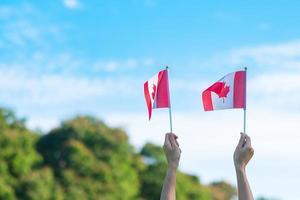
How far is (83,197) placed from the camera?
146 feet

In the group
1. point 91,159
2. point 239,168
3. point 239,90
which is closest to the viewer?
point 239,168

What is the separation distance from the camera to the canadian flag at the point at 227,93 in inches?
262

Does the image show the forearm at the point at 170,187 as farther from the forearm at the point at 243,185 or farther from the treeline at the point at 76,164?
the treeline at the point at 76,164

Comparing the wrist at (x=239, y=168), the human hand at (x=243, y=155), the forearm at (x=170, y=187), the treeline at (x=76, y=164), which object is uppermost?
the human hand at (x=243, y=155)

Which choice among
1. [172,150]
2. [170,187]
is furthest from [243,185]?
[172,150]

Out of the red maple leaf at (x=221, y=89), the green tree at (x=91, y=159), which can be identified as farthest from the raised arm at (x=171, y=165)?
the green tree at (x=91, y=159)

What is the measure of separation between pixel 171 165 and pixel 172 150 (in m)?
0.14

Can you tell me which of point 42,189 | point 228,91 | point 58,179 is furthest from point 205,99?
point 58,179

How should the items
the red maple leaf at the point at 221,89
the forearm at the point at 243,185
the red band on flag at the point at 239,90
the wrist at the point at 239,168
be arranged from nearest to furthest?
the forearm at the point at 243,185, the wrist at the point at 239,168, the red band on flag at the point at 239,90, the red maple leaf at the point at 221,89

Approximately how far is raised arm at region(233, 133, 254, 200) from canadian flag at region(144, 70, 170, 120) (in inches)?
52.6

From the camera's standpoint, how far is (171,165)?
18.2 ft

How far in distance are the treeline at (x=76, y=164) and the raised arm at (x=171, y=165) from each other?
3552 cm

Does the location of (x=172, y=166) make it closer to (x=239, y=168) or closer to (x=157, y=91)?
(x=239, y=168)

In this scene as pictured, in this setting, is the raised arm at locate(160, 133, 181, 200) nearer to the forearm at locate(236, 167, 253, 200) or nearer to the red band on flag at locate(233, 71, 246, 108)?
the forearm at locate(236, 167, 253, 200)
